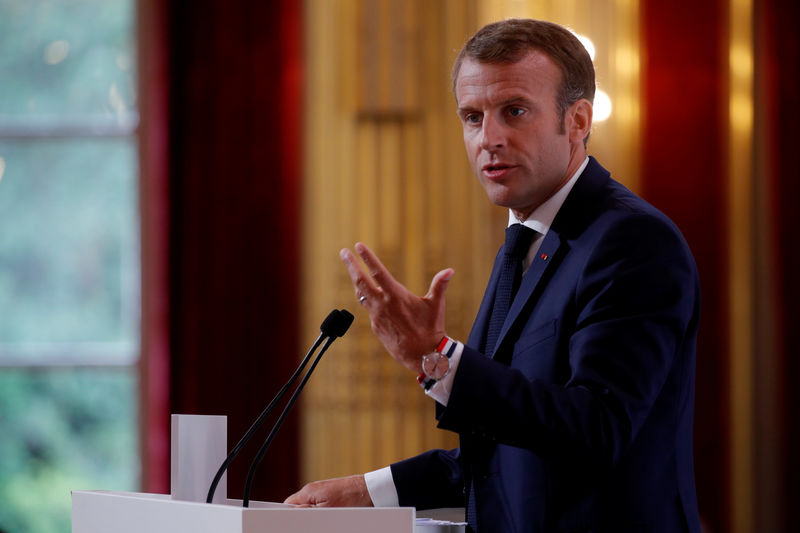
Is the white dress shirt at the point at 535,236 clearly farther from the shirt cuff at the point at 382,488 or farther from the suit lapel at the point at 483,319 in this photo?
the suit lapel at the point at 483,319

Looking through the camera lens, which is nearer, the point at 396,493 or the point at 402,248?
the point at 396,493

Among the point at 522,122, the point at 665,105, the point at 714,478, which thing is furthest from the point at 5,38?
the point at 714,478

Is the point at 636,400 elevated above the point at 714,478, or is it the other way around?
the point at 636,400

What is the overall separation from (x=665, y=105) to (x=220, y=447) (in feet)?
10.7

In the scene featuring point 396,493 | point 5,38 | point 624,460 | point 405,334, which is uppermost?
point 5,38

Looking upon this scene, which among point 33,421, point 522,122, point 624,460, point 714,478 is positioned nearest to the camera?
point 624,460

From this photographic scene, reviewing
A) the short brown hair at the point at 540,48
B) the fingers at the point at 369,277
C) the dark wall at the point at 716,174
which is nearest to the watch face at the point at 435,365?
the fingers at the point at 369,277

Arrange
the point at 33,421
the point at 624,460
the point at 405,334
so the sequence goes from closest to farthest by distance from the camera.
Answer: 1. the point at 405,334
2. the point at 624,460
3. the point at 33,421

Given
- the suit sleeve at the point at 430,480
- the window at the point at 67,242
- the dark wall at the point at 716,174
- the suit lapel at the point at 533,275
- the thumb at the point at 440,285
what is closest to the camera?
the thumb at the point at 440,285

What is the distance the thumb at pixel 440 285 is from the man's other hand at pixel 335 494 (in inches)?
19.2

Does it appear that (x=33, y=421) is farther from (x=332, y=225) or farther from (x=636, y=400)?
(x=636, y=400)

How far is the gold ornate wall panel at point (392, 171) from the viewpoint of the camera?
3.98m

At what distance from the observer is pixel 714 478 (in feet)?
12.9

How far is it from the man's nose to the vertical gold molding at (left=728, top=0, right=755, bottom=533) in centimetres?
275
